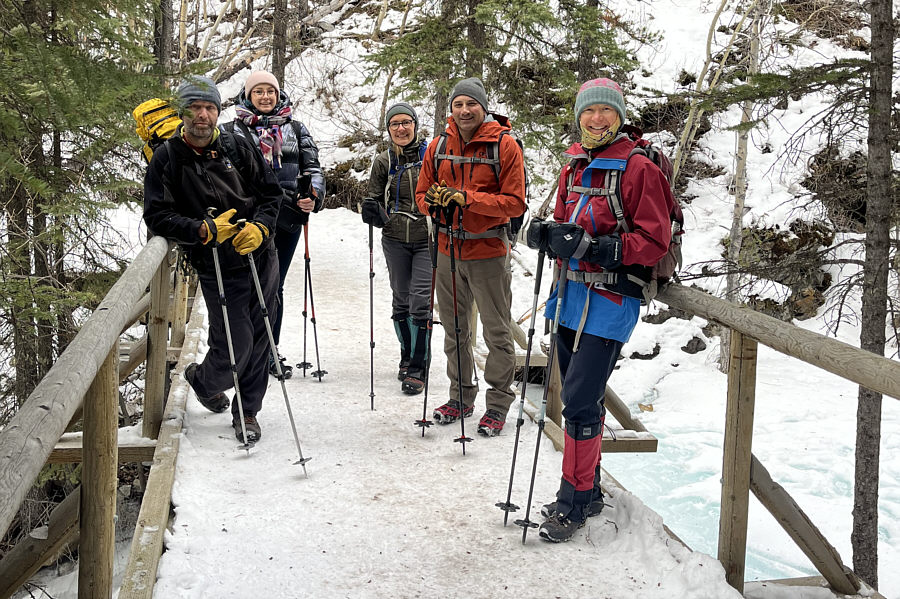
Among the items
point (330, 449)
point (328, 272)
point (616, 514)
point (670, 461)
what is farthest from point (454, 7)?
point (616, 514)

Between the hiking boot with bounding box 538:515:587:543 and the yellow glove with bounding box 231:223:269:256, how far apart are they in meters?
2.32

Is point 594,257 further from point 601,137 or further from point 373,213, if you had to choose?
point 373,213

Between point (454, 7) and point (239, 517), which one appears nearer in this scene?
point (239, 517)

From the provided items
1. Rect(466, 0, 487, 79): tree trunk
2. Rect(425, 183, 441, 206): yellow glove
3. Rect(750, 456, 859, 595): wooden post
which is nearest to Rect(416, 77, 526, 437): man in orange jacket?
Rect(425, 183, 441, 206): yellow glove

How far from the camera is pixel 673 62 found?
20.0 meters

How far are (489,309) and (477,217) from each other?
Result: 640 millimetres

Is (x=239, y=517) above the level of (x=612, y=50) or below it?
below

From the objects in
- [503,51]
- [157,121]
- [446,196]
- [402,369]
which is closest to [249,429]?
[402,369]

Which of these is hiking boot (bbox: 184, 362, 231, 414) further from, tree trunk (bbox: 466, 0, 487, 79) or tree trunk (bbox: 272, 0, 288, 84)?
tree trunk (bbox: 272, 0, 288, 84)

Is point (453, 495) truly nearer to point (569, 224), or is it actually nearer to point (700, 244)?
point (569, 224)

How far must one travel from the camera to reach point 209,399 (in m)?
5.32

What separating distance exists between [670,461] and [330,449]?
8.26 meters

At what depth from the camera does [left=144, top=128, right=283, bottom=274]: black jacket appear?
4.43 metres

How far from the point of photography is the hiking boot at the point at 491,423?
527cm
